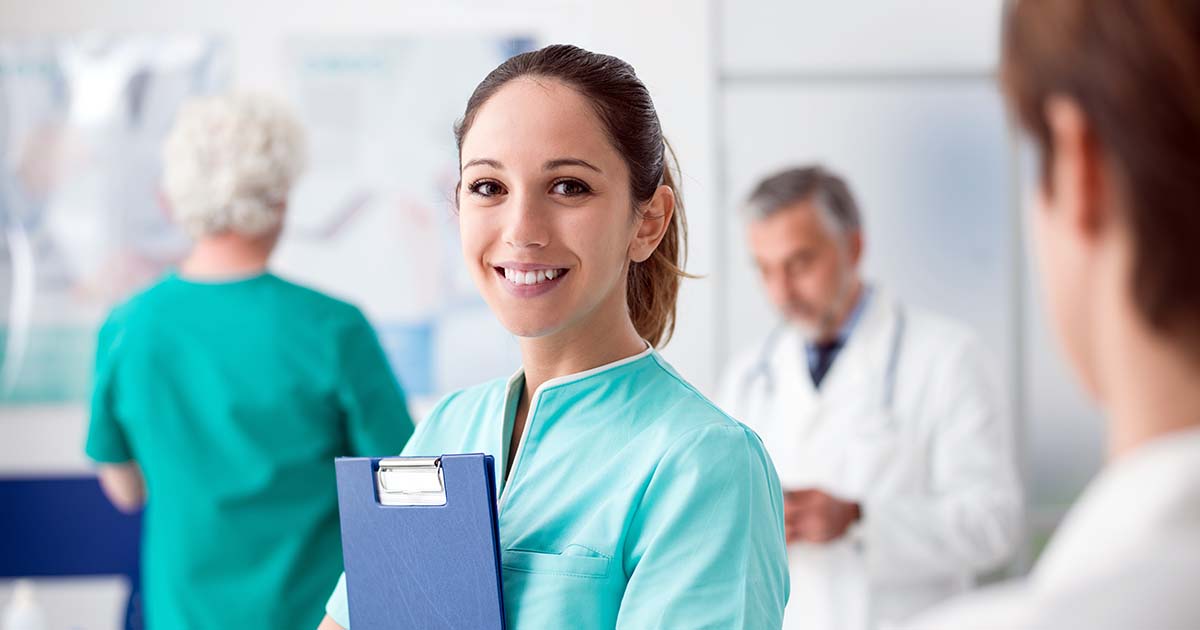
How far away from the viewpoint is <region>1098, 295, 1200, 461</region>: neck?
1.77 ft

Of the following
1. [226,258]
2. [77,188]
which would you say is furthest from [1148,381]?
[77,188]

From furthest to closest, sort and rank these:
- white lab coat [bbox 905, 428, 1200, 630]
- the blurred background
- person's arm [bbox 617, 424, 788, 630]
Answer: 1. the blurred background
2. person's arm [bbox 617, 424, 788, 630]
3. white lab coat [bbox 905, 428, 1200, 630]

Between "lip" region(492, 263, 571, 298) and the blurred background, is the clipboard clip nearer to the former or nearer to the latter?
"lip" region(492, 263, 571, 298)

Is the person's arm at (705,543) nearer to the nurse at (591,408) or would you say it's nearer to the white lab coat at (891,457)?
the nurse at (591,408)

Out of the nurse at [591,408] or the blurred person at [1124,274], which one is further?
the nurse at [591,408]

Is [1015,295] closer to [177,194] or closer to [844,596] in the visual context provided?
[844,596]

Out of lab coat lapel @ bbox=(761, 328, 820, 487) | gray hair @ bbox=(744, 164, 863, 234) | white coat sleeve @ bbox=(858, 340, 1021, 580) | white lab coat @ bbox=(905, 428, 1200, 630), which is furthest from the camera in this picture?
gray hair @ bbox=(744, 164, 863, 234)

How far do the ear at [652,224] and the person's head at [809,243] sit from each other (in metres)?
1.28

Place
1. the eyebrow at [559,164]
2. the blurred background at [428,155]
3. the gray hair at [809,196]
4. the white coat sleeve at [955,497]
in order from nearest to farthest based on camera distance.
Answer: the eyebrow at [559,164], the white coat sleeve at [955,497], the gray hair at [809,196], the blurred background at [428,155]

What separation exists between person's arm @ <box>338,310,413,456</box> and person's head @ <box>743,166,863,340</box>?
86 centimetres

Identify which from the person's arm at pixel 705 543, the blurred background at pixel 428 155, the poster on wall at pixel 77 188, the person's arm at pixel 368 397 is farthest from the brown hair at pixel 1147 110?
the poster on wall at pixel 77 188

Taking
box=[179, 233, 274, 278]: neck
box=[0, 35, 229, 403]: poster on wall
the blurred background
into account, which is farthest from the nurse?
box=[0, 35, 229, 403]: poster on wall

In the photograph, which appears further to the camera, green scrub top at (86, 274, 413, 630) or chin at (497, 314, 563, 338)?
green scrub top at (86, 274, 413, 630)

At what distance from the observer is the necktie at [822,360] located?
2455 millimetres
